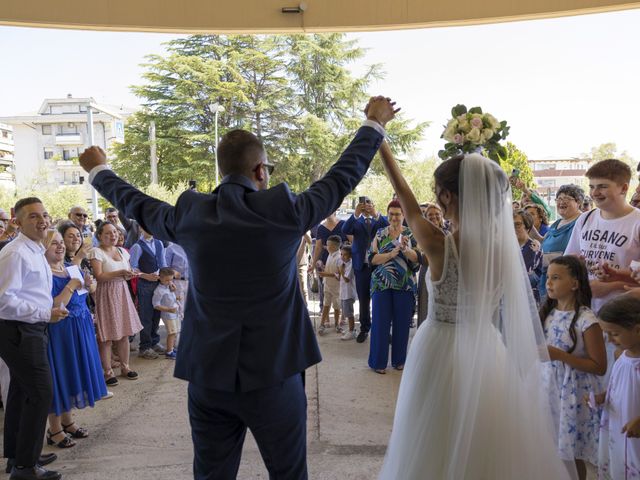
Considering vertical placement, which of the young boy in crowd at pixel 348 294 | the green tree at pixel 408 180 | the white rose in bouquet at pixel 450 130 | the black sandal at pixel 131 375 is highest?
the green tree at pixel 408 180

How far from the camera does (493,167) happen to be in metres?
2.17

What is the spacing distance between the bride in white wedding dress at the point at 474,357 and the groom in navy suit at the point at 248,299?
0.49 meters

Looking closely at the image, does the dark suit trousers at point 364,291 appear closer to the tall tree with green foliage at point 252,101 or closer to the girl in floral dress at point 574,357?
the girl in floral dress at point 574,357

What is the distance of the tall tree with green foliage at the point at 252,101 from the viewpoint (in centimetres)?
2769

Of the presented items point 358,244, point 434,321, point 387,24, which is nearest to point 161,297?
point 358,244

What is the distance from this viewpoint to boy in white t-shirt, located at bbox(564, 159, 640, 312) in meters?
3.14

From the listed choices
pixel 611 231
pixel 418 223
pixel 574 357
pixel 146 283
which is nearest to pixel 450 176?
pixel 418 223

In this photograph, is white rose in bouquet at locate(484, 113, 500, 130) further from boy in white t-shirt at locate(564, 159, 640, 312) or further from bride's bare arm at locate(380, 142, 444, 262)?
boy in white t-shirt at locate(564, 159, 640, 312)

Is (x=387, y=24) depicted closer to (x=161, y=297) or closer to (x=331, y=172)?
(x=331, y=172)

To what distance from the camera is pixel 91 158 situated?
2211mm

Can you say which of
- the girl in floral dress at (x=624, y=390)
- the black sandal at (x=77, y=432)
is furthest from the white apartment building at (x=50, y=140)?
the girl in floral dress at (x=624, y=390)

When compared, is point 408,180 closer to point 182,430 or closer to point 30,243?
point 182,430

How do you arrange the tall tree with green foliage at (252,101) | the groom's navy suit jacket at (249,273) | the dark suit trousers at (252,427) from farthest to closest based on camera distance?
the tall tree with green foliage at (252,101)
the dark suit trousers at (252,427)
the groom's navy suit jacket at (249,273)

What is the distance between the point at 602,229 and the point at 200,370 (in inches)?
110
